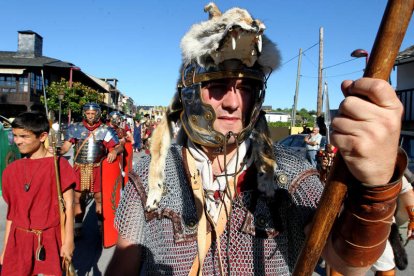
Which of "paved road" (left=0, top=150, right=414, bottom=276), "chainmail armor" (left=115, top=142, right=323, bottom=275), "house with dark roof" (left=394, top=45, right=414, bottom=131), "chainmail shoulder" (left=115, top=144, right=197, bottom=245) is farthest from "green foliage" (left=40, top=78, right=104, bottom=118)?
"chainmail armor" (left=115, top=142, right=323, bottom=275)

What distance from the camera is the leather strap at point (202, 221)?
150 cm

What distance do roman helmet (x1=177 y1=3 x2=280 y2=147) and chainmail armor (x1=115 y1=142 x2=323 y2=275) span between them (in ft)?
1.00

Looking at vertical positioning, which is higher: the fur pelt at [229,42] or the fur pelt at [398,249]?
the fur pelt at [229,42]

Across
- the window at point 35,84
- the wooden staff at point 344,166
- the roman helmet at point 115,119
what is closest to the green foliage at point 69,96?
the window at point 35,84

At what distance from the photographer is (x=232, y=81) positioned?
1.64 m

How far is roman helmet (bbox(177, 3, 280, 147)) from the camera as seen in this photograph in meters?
1.48

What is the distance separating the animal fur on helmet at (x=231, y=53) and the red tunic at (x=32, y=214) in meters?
1.54

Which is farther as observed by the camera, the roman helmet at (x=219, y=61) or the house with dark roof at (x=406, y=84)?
the house with dark roof at (x=406, y=84)

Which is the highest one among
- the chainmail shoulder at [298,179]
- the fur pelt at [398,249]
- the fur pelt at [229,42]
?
the fur pelt at [229,42]

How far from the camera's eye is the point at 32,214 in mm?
2900

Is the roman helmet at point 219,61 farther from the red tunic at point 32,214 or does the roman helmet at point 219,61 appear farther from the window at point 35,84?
the window at point 35,84

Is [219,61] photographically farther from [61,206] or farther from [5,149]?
[5,149]

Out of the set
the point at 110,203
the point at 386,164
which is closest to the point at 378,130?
the point at 386,164

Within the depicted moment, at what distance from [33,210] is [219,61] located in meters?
2.14
